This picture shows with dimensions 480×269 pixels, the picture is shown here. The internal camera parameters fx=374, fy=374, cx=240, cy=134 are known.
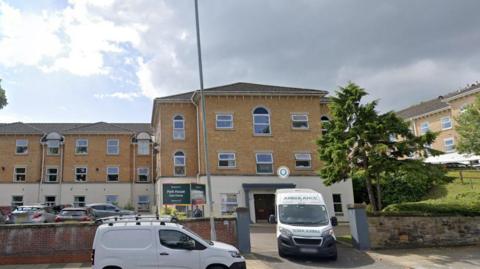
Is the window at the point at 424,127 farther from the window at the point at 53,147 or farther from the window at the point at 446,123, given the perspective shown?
the window at the point at 53,147

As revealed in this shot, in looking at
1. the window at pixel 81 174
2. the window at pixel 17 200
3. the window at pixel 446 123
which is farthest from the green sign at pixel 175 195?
the window at pixel 446 123

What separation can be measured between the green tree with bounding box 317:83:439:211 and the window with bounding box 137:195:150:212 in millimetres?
24145

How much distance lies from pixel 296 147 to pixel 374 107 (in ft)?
34.9

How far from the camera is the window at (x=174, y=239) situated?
10.3 meters

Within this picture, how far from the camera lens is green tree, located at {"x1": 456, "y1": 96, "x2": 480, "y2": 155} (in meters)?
25.0

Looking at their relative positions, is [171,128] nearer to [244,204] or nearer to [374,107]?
[244,204]

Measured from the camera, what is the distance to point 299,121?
2986cm

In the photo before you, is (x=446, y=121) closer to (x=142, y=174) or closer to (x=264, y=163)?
(x=264, y=163)

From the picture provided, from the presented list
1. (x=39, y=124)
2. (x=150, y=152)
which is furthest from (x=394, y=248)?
(x=39, y=124)

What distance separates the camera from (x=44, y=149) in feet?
129

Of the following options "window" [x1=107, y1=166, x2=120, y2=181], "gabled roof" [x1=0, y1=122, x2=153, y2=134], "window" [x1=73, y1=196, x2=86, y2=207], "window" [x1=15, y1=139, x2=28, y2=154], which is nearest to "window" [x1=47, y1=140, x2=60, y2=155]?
"gabled roof" [x1=0, y1=122, x2=153, y2=134]

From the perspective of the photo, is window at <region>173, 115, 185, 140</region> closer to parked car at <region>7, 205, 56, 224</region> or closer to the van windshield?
parked car at <region>7, 205, 56, 224</region>

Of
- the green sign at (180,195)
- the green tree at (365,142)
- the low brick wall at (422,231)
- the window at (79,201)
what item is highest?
the green tree at (365,142)

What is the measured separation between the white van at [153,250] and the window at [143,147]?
31.3 m
